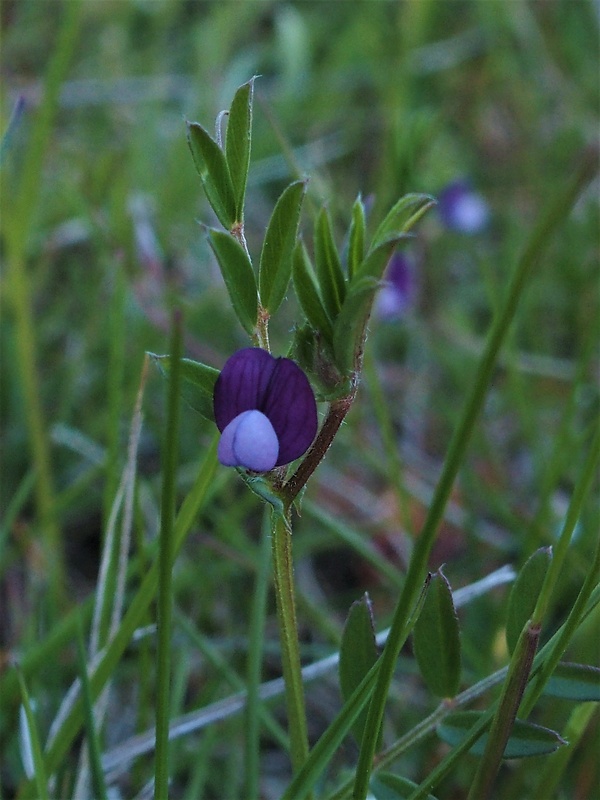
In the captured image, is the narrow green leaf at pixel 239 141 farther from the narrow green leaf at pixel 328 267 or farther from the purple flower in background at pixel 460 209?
the purple flower in background at pixel 460 209

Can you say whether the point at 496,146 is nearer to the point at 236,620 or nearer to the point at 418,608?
the point at 236,620

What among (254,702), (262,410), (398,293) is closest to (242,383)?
(262,410)

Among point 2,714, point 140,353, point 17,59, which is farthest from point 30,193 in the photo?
point 17,59

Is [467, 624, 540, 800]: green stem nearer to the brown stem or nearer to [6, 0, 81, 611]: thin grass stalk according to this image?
the brown stem

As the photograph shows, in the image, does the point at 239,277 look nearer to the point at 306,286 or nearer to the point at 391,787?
the point at 306,286

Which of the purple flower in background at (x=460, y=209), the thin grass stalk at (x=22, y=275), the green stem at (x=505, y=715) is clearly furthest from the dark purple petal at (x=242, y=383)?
the purple flower in background at (x=460, y=209)

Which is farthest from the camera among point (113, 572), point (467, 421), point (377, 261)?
point (113, 572)
